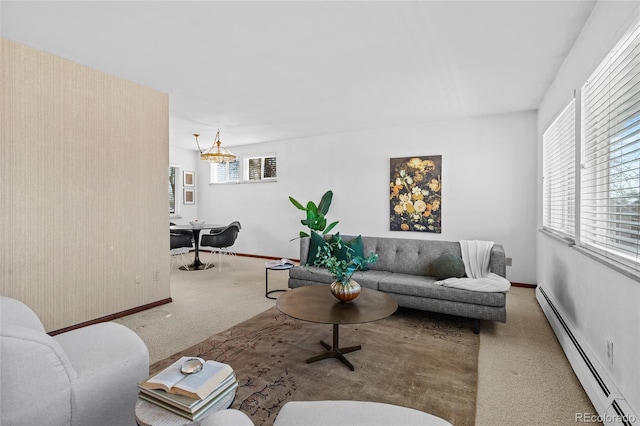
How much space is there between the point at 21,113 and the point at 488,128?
565cm

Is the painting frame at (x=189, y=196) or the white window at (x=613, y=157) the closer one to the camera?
the white window at (x=613, y=157)

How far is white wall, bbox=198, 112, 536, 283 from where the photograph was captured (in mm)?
4719

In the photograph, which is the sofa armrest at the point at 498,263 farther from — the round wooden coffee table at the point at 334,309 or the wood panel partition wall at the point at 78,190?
the wood panel partition wall at the point at 78,190

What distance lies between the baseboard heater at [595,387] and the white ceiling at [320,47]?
8.09 feet

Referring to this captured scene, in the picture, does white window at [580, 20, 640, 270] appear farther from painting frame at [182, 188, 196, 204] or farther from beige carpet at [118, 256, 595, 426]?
painting frame at [182, 188, 196, 204]

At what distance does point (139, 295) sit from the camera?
3.62 m

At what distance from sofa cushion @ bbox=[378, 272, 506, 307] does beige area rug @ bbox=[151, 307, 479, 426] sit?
30cm

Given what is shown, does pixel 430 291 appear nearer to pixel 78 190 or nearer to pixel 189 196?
pixel 78 190

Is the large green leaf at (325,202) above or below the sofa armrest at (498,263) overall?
above

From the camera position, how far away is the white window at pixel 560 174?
116 inches

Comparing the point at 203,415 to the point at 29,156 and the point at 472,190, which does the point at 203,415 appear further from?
the point at 472,190

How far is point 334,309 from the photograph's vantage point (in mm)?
2387

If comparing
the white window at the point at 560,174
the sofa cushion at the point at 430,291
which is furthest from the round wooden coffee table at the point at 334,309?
the white window at the point at 560,174

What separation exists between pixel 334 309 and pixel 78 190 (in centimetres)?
275
